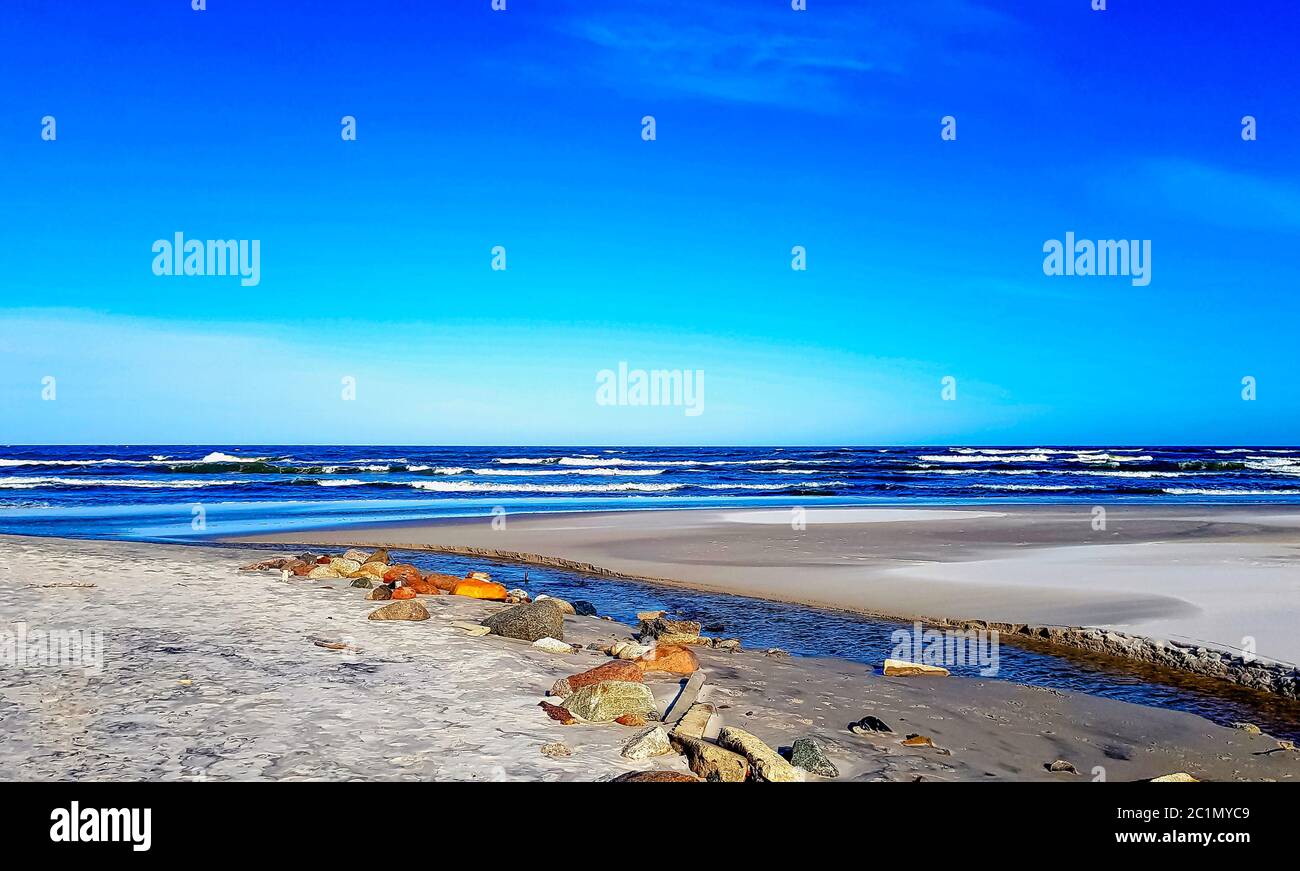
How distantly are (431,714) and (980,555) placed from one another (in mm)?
12748


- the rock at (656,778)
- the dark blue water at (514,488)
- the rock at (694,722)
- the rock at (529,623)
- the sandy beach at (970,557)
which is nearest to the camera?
the rock at (656,778)

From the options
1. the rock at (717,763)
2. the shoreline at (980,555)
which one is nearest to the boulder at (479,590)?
the shoreline at (980,555)

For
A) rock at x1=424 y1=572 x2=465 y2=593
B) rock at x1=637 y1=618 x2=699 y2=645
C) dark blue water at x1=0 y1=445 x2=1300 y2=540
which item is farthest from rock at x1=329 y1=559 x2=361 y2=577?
dark blue water at x1=0 y1=445 x2=1300 y2=540

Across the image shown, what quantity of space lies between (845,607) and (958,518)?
549 inches

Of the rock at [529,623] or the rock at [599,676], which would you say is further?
the rock at [529,623]

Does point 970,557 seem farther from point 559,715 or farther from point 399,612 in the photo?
point 559,715

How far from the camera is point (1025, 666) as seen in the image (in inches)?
308

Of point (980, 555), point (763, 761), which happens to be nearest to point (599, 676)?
point (763, 761)

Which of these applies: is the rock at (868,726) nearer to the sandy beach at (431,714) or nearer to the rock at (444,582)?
the sandy beach at (431,714)

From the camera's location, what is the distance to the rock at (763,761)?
14.2 ft

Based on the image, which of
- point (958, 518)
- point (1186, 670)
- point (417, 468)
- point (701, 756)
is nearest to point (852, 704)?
point (701, 756)

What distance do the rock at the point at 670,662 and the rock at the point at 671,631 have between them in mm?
Answer: 1200

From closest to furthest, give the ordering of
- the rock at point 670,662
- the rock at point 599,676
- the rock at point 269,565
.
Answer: the rock at point 599,676 → the rock at point 670,662 → the rock at point 269,565

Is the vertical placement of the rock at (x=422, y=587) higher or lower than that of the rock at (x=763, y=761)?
lower
